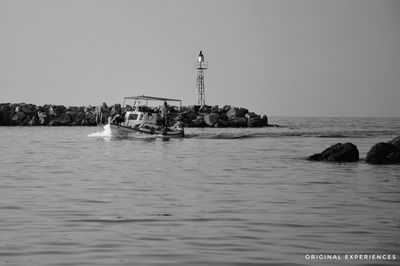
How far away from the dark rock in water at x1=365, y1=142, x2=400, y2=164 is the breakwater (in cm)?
7182

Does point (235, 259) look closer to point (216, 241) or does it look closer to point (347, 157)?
point (216, 241)

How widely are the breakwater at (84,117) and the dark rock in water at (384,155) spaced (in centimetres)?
7182

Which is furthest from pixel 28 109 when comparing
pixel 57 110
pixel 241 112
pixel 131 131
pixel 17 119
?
pixel 131 131

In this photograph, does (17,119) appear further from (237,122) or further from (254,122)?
(254,122)

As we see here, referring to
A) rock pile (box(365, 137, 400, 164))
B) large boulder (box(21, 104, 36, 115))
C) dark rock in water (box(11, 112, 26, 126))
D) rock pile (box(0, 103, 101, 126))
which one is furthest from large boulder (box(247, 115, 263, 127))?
rock pile (box(365, 137, 400, 164))

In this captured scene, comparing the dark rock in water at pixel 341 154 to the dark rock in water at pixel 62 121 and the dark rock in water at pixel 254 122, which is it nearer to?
the dark rock in water at pixel 254 122

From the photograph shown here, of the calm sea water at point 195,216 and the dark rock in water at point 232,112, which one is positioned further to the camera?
the dark rock in water at point 232,112

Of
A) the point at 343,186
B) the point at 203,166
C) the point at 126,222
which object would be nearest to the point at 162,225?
the point at 126,222

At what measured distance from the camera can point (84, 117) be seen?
110 metres

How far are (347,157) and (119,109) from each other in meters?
79.5

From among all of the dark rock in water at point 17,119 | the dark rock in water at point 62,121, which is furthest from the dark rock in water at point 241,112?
the dark rock in water at point 17,119

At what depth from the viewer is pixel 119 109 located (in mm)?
109312

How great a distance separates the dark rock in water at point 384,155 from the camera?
31.2 metres

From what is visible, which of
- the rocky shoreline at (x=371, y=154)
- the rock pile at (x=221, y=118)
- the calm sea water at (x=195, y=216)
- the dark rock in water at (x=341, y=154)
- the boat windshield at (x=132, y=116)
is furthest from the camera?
the rock pile at (x=221, y=118)
